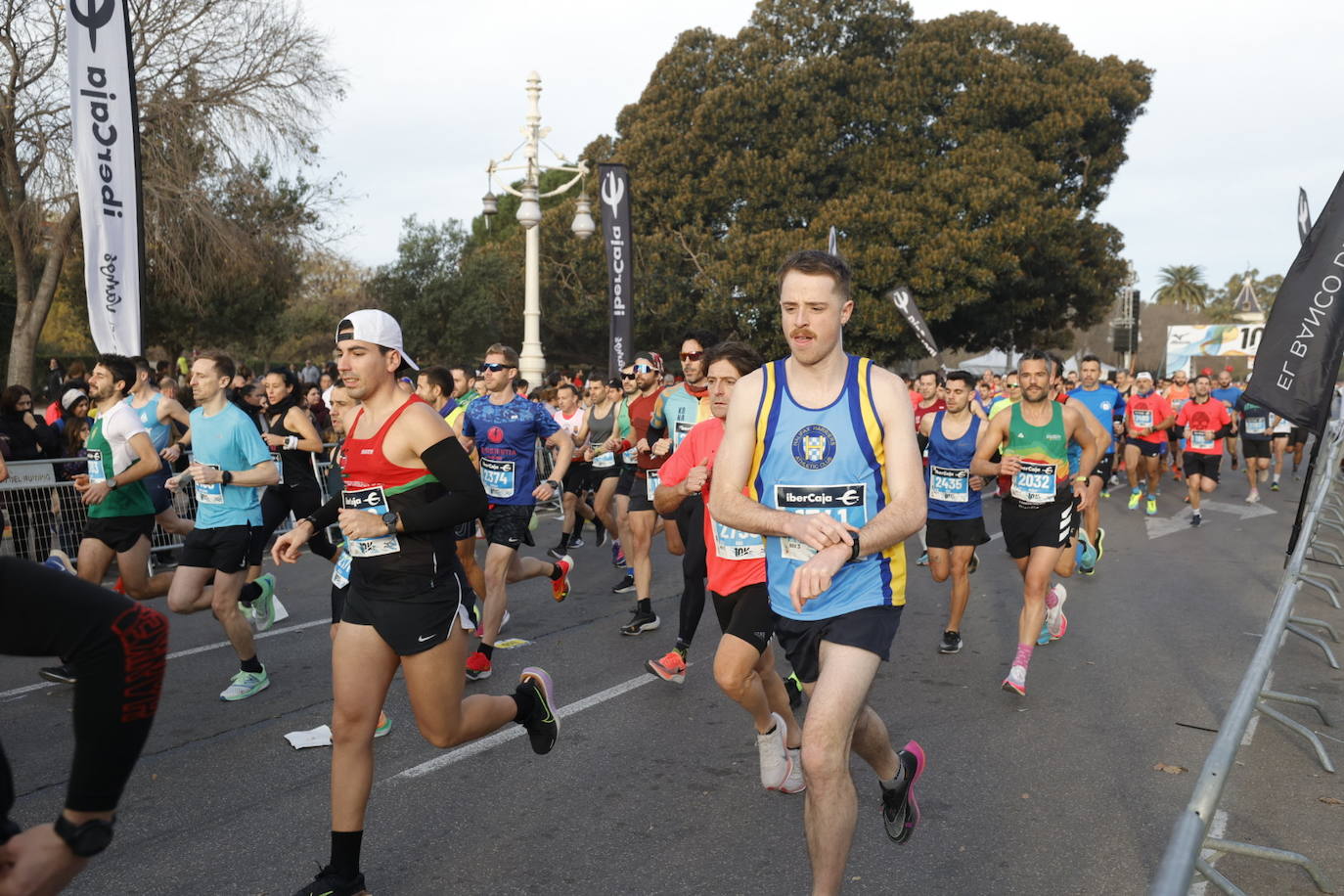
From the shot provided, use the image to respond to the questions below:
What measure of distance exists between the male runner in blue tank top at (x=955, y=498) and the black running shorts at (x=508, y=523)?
2.84 m

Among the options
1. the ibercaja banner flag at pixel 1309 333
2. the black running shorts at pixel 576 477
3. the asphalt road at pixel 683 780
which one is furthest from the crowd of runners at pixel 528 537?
the black running shorts at pixel 576 477

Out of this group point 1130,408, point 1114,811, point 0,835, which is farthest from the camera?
point 1130,408

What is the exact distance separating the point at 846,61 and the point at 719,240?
237 inches

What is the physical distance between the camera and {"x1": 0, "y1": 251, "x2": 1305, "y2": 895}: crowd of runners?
3025mm

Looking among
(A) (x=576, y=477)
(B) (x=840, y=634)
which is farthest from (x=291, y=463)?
(B) (x=840, y=634)

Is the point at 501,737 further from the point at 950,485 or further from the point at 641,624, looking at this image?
the point at 950,485

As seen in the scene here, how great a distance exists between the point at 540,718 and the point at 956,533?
4.17 m

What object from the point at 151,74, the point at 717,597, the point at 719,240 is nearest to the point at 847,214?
the point at 719,240

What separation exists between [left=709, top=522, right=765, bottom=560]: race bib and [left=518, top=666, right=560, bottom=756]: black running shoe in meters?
0.95

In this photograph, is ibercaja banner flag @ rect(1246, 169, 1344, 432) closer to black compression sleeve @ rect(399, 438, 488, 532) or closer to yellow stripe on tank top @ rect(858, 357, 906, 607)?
yellow stripe on tank top @ rect(858, 357, 906, 607)

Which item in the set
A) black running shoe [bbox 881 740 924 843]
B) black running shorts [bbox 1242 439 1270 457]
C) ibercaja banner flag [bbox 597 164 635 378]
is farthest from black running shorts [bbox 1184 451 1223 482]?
black running shoe [bbox 881 740 924 843]

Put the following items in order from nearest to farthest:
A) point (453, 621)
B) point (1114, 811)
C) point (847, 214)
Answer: point (453, 621) < point (1114, 811) < point (847, 214)

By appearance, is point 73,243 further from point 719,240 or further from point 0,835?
point 0,835

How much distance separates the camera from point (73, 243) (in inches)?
778
